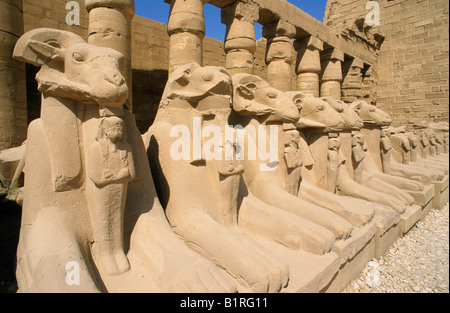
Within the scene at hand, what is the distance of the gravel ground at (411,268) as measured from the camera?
2.78m

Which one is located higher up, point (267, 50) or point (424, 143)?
point (267, 50)

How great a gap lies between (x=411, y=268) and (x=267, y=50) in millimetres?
6855

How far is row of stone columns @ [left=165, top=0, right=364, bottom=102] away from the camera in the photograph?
5695mm

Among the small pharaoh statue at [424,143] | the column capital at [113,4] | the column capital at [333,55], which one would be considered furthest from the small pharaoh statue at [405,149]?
the column capital at [113,4]

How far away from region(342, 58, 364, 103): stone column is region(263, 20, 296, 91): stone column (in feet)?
15.8

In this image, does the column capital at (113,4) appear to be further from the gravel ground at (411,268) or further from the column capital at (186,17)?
the gravel ground at (411,268)

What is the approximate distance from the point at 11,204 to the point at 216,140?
260cm

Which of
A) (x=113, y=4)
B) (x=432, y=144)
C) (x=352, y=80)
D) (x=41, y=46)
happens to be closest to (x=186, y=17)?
(x=113, y=4)

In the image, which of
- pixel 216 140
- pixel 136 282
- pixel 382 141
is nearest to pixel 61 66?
pixel 216 140

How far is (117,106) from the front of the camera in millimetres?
1865

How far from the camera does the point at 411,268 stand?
3.18m

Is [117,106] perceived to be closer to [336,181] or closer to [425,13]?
[336,181]

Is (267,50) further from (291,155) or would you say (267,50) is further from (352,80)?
(291,155)

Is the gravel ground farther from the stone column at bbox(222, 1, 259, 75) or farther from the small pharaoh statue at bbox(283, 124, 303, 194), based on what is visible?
the stone column at bbox(222, 1, 259, 75)
